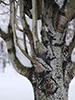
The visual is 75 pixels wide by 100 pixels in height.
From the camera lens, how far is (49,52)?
3.10 metres

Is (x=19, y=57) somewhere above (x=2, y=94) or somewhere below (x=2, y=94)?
below

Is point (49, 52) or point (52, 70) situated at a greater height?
point (49, 52)

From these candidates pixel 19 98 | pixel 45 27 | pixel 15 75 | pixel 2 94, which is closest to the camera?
pixel 45 27

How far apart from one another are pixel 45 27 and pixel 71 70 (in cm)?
58

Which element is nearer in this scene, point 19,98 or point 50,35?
point 50,35

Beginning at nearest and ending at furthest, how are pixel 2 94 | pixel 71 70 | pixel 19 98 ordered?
pixel 71 70 → pixel 19 98 → pixel 2 94

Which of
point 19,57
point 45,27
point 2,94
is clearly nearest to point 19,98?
point 2,94

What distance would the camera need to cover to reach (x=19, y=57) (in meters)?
3.35

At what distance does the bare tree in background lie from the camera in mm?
2992

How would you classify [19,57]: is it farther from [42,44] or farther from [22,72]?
[42,44]

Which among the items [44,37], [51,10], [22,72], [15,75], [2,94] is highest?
[15,75]

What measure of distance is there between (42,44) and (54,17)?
309mm

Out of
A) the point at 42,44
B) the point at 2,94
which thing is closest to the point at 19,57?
the point at 42,44

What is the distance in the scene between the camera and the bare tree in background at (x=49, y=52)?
9.82ft
